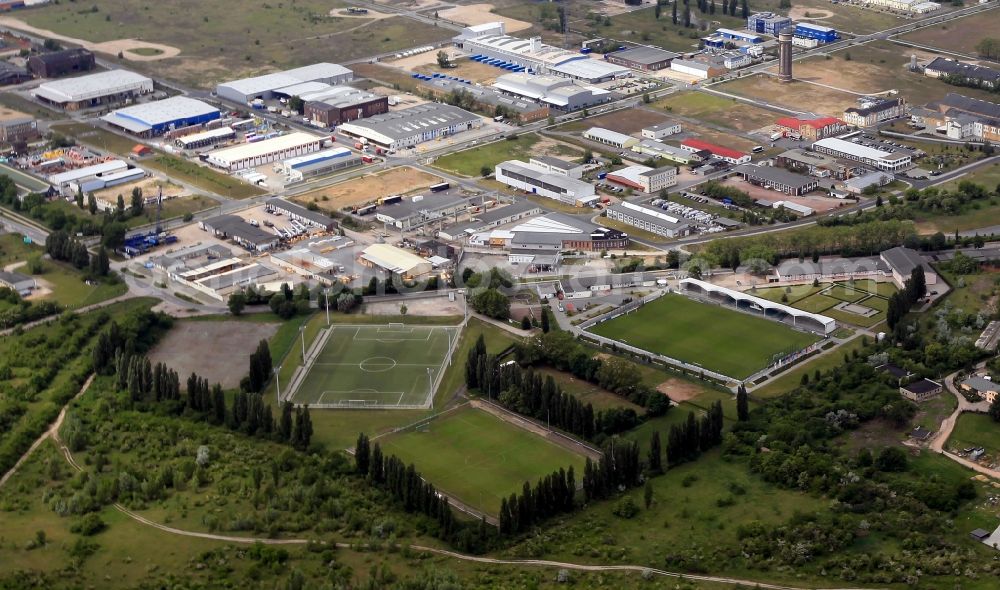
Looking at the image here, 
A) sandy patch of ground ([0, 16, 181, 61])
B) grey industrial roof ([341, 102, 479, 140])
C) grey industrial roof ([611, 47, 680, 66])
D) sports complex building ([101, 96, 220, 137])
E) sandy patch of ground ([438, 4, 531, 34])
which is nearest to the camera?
grey industrial roof ([341, 102, 479, 140])

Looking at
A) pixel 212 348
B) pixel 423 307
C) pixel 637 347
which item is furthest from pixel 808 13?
pixel 212 348

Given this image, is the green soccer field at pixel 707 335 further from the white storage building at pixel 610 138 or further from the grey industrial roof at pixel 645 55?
the grey industrial roof at pixel 645 55

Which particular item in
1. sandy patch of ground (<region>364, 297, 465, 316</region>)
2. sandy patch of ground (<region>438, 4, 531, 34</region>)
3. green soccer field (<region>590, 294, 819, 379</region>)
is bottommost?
green soccer field (<region>590, 294, 819, 379</region>)

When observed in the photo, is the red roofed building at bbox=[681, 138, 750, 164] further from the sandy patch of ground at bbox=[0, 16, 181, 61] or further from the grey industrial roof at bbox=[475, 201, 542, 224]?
the sandy patch of ground at bbox=[0, 16, 181, 61]

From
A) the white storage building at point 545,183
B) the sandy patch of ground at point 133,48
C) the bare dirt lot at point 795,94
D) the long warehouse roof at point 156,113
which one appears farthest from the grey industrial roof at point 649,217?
the sandy patch of ground at point 133,48

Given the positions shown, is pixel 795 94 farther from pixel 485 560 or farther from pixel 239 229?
pixel 485 560

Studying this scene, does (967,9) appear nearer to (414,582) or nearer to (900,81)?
(900,81)

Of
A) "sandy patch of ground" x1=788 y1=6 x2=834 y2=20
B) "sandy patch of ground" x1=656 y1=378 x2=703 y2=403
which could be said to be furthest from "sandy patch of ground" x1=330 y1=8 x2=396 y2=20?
"sandy patch of ground" x1=656 y1=378 x2=703 y2=403
